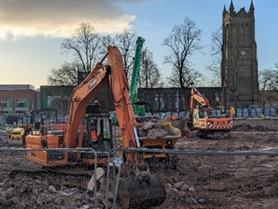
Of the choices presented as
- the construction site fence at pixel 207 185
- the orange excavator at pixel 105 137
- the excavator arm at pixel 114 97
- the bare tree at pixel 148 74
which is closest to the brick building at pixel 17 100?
the bare tree at pixel 148 74

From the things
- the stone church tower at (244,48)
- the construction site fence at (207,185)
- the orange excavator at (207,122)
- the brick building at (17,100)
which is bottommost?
the construction site fence at (207,185)

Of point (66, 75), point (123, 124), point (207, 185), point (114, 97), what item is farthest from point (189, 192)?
point (66, 75)

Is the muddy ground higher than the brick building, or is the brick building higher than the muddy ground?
the brick building

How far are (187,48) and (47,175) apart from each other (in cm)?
4734

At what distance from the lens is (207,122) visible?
28.5 metres

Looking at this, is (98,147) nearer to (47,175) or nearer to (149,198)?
(47,175)

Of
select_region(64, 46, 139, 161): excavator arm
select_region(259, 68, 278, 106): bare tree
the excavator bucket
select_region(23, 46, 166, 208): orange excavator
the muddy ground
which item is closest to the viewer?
the excavator bucket

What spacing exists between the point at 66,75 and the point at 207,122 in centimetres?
3212

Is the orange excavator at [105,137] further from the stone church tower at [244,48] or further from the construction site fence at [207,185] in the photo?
the stone church tower at [244,48]

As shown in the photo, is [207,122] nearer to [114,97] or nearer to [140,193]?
[114,97]

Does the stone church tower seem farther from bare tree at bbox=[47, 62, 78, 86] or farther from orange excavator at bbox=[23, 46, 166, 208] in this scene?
orange excavator at bbox=[23, 46, 166, 208]

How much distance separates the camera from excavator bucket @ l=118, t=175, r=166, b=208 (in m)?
7.56

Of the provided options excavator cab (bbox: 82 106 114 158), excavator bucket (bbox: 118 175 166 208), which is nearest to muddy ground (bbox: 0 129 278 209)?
excavator bucket (bbox: 118 175 166 208)

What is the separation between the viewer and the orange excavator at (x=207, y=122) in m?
28.7
